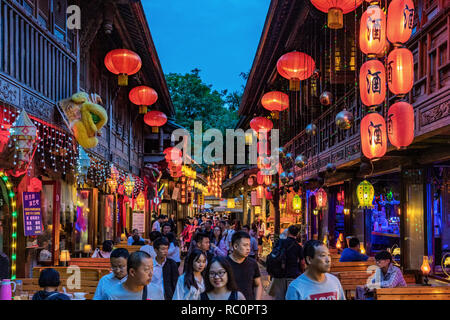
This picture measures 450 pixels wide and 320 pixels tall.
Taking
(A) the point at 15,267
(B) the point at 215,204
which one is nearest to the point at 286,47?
(A) the point at 15,267

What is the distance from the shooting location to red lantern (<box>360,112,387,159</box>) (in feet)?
30.5

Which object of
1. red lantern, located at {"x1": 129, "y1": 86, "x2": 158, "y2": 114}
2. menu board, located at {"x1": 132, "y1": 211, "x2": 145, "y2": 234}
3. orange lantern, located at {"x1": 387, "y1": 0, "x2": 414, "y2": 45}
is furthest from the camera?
menu board, located at {"x1": 132, "y1": 211, "x2": 145, "y2": 234}

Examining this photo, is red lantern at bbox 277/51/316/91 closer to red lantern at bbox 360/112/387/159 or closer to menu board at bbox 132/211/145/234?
red lantern at bbox 360/112/387/159

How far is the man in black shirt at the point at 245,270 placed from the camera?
5723mm

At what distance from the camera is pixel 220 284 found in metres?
4.31

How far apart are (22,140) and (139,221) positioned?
1682 cm

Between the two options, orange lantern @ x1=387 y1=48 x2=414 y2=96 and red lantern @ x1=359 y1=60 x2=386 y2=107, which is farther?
red lantern @ x1=359 y1=60 x2=386 y2=107

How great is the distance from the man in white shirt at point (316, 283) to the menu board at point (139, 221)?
20169 millimetres

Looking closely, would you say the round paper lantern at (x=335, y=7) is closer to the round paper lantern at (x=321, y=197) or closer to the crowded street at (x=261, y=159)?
the crowded street at (x=261, y=159)

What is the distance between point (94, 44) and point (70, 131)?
5.26m

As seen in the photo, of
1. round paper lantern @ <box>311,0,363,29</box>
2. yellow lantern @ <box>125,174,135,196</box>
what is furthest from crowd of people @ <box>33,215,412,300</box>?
yellow lantern @ <box>125,174,135,196</box>

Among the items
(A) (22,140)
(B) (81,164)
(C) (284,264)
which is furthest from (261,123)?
(A) (22,140)

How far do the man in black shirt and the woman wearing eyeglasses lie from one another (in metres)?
1.34

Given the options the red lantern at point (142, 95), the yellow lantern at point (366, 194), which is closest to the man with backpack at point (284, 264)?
the yellow lantern at point (366, 194)
